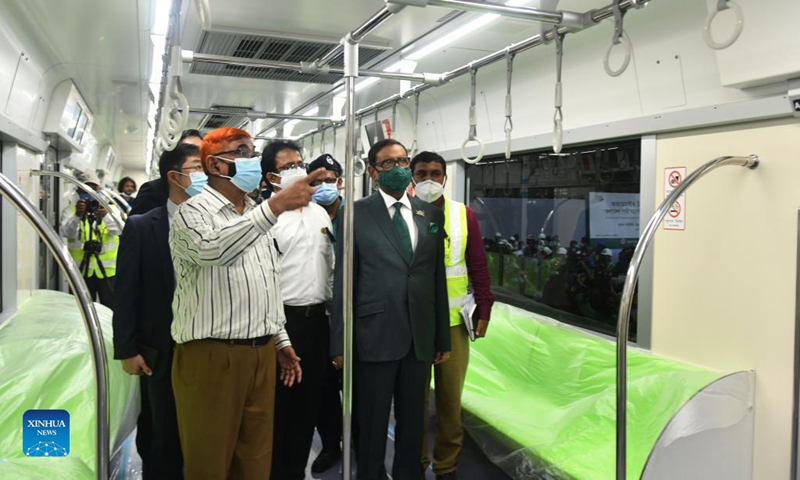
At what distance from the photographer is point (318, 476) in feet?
10.9

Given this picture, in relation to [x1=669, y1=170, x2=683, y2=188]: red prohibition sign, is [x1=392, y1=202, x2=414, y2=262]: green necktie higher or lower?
lower

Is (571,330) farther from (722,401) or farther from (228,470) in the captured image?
(228,470)

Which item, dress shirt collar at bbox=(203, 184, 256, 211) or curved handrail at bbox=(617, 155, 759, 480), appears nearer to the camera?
dress shirt collar at bbox=(203, 184, 256, 211)

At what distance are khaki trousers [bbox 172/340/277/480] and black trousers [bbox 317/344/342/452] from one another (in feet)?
4.03

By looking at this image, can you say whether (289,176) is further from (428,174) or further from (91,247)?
(91,247)

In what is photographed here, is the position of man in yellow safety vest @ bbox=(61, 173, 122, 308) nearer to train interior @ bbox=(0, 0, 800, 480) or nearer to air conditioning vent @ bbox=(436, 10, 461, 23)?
train interior @ bbox=(0, 0, 800, 480)

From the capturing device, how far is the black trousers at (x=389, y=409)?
2637mm

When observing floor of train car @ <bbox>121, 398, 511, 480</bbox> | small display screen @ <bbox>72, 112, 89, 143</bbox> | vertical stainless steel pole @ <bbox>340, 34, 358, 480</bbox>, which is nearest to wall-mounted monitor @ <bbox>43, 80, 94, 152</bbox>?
small display screen @ <bbox>72, 112, 89, 143</bbox>

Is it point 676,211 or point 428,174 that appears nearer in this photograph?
point 676,211

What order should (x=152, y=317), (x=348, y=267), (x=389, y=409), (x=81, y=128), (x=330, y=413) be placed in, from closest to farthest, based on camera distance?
(x=348, y=267) < (x=152, y=317) < (x=389, y=409) < (x=330, y=413) < (x=81, y=128)

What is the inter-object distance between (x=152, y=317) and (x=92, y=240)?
14.6 ft

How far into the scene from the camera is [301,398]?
3.01 meters

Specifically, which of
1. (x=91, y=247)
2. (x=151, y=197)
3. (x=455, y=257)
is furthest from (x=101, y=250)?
(x=455, y=257)

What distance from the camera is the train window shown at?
142 inches
